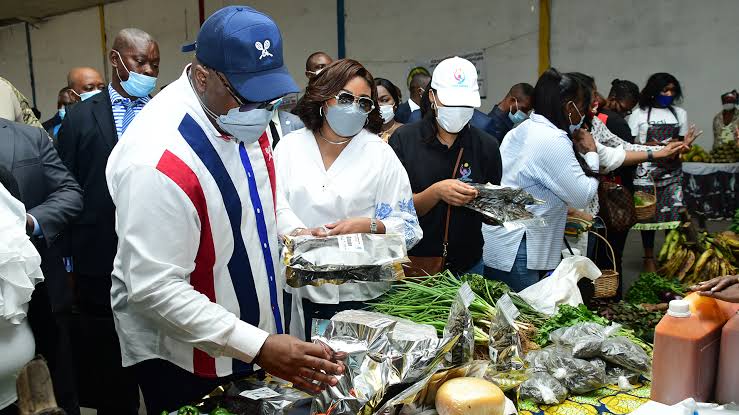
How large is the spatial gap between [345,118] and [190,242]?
1.15m

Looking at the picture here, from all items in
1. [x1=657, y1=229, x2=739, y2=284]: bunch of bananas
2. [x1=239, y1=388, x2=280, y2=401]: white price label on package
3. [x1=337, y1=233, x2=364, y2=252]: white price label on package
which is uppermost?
[x1=337, y1=233, x2=364, y2=252]: white price label on package

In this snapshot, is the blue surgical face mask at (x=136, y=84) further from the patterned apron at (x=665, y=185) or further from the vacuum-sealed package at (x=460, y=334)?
the patterned apron at (x=665, y=185)

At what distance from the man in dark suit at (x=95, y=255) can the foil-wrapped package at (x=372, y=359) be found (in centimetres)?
178

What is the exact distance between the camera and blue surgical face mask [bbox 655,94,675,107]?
6.31 metres

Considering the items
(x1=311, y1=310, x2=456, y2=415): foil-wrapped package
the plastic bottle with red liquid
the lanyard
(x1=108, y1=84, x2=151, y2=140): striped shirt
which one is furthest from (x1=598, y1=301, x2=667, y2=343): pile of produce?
(x1=108, y1=84, x2=151, y2=140): striped shirt

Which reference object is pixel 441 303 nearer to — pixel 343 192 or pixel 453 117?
pixel 343 192

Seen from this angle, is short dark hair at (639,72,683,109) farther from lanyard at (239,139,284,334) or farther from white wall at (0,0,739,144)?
lanyard at (239,139,284,334)

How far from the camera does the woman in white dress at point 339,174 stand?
2.46 m

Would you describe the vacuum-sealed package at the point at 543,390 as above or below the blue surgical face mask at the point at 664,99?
below

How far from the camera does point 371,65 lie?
11.4 meters

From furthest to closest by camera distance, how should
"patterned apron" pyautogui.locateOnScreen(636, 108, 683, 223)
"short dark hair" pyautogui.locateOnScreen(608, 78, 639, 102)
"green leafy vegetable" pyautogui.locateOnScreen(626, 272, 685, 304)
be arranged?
"short dark hair" pyautogui.locateOnScreen(608, 78, 639, 102) < "patterned apron" pyautogui.locateOnScreen(636, 108, 683, 223) < "green leafy vegetable" pyautogui.locateOnScreen(626, 272, 685, 304)

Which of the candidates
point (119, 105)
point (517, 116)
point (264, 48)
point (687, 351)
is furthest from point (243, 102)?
point (517, 116)

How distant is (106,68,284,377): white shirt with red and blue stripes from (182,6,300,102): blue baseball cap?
16cm

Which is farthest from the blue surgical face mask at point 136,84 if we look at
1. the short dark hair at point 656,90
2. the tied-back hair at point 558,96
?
the short dark hair at point 656,90
